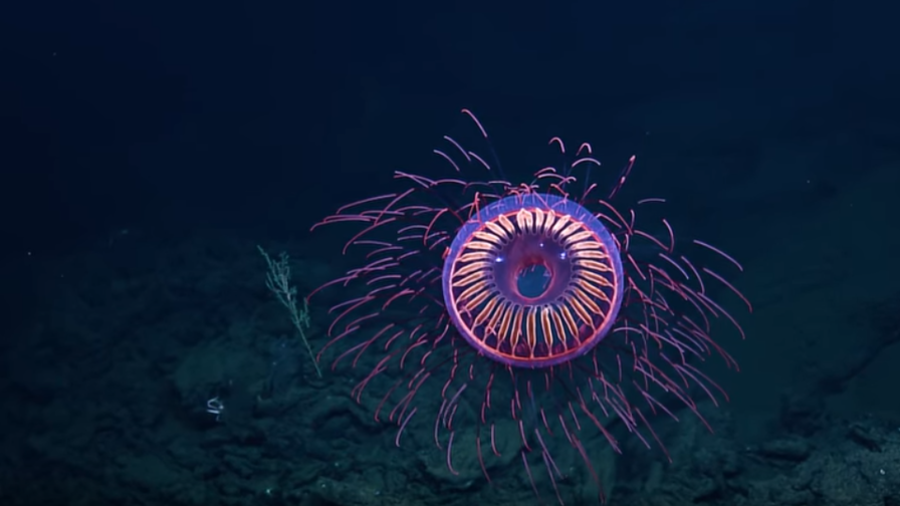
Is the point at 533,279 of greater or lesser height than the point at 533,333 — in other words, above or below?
above

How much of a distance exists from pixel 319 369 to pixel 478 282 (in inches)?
104

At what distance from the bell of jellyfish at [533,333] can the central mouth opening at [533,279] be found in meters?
0.01

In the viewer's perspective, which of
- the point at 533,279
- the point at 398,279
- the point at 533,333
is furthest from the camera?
the point at 398,279

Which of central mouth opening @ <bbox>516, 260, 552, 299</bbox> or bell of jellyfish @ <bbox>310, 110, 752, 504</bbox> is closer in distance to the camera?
bell of jellyfish @ <bbox>310, 110, 752, 504</bbox>

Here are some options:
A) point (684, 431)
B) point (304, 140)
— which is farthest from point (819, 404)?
point (304, 140)

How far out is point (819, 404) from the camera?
16.8ft

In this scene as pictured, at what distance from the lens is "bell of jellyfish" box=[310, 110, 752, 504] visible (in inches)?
150

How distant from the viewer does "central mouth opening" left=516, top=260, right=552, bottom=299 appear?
4328mm

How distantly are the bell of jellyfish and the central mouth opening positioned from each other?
14mm

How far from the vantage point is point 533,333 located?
406cm

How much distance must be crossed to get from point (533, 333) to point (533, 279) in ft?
1.93

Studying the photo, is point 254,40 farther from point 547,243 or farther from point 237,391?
point 547,243

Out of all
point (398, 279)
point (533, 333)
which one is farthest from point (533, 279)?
point (398, 279)

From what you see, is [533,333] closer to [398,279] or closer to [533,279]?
[533,279]
